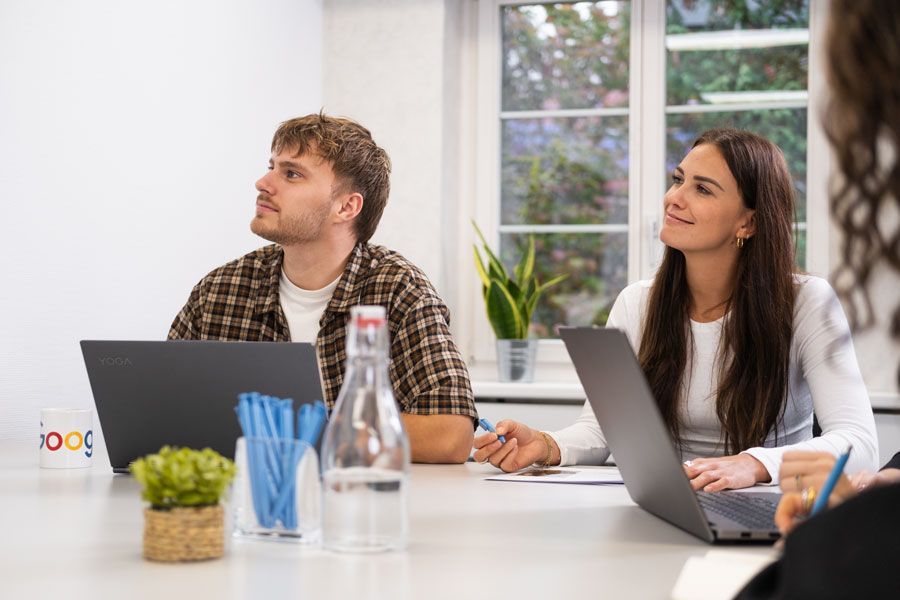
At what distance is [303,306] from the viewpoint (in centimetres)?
225

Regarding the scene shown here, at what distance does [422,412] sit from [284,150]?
28.4 inches

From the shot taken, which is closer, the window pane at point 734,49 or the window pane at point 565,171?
the window pane at point 734,49

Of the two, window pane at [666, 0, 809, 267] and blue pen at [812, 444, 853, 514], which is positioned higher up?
window pane at [666, 0, 809, 267]

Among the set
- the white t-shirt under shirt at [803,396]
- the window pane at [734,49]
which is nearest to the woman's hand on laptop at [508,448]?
the white t-shirt under shirt at [803,396]

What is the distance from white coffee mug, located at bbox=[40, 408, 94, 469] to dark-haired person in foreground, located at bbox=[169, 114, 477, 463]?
583 millimetres

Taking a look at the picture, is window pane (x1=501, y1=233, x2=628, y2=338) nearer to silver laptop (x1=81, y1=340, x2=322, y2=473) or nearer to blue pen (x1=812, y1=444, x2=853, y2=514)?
silver laptop (x1=81, y1=340, x2=322, y2=473)

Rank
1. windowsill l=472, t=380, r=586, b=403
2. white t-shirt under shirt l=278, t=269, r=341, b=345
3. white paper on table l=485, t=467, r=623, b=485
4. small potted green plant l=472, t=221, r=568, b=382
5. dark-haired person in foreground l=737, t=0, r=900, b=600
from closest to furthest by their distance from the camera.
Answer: dark-haired person in foreground l=737, t=0, r=900, b=600
white paper on table l=485, t=467, r=623, b=485
white t-shirt under shirt l=278, t=269, r=341, b=345
windowsill l=472, t=380, r=586, b=403
small potted green plant l=472, t=221, r=568, b=382

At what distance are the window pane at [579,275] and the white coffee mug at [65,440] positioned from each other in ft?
7.54

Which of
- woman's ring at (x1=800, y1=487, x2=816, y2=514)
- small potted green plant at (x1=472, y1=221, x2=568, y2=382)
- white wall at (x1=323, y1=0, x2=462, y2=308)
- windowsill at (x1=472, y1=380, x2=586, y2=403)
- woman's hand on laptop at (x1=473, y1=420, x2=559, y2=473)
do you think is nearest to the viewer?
woman's ring at (x1=800, y1=487, x2=816, y2=514)

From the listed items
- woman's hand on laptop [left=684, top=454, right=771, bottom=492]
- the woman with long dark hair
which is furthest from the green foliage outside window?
woman's hand on laptop [left=684, top=454, right=771, bottom=492]

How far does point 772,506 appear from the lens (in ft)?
4.20

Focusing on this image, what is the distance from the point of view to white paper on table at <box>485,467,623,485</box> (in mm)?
1589

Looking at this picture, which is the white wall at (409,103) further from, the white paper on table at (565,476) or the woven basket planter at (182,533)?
the woven basket planter at (182,533)

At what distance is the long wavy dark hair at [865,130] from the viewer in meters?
0.64
